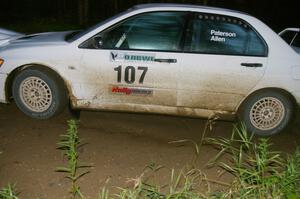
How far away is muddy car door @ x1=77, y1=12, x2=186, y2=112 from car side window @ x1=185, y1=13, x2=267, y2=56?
185 mm

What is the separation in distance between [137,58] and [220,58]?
3.42 feet

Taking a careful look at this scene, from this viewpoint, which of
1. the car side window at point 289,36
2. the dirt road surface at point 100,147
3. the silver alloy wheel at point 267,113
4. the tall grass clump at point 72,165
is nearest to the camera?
the tall grass clump at point 72,165

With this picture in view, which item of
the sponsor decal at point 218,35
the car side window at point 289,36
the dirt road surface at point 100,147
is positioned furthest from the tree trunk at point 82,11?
the sponsor decal at point 218,35

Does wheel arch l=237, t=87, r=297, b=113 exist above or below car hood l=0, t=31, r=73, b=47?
below

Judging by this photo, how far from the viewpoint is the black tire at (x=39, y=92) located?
5.23 m

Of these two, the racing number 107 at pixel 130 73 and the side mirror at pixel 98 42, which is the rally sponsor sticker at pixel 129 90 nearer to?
the racing number 107 at pixel 130 73

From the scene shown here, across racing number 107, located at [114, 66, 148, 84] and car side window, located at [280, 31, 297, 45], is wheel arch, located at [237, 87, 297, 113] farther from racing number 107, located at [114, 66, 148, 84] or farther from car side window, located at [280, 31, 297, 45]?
car side window, located at [280, 31, 297, 45]

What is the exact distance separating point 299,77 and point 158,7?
2.04 metres

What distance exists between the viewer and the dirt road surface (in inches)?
160

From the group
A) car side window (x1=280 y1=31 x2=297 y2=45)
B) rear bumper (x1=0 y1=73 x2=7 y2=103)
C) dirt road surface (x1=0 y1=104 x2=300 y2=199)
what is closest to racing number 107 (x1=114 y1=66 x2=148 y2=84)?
dirt road surface (x1=0 y1=104 x2=300 y2=199)

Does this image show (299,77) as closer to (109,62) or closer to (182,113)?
(182,113)

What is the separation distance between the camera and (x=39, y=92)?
5305 mm

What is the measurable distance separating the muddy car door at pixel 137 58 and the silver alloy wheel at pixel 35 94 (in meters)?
0.54

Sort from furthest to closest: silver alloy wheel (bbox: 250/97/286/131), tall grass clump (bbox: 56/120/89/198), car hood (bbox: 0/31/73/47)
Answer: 1. silver alloy wheel (bbox: 250/97/286/131)
2. car hood (bbox: 0/31/73/47)
3. tall grass clump (bbox: 56/120/89/198)
